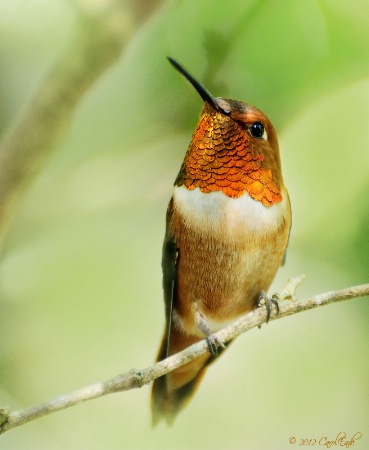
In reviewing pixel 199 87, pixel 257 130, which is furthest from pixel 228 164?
pixel 199 87

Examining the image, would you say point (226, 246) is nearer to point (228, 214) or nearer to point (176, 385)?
point (228, 214)

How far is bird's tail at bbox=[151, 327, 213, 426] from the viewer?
5.60ft

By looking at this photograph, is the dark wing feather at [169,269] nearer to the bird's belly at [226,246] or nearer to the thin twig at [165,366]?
the bird's belly at [226,246]

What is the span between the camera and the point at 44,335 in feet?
5.51

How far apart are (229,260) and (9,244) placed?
0.62 meters

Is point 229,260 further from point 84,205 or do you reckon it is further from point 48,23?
point 48,23

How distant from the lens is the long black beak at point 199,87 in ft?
5.28

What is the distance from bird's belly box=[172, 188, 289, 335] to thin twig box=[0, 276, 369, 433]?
0.28 feet

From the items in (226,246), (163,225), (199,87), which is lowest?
(226,246)

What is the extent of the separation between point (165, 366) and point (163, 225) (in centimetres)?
40

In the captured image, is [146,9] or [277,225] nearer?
[277,225]

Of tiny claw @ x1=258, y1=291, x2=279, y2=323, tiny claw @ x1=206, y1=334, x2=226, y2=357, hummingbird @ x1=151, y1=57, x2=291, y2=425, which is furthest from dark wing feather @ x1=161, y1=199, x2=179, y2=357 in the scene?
tiny claw @ x1=258, y1=291, x2=279, y2=323

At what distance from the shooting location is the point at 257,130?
163 cm

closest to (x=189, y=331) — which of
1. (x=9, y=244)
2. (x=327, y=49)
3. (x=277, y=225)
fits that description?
(x=277, y=225)
